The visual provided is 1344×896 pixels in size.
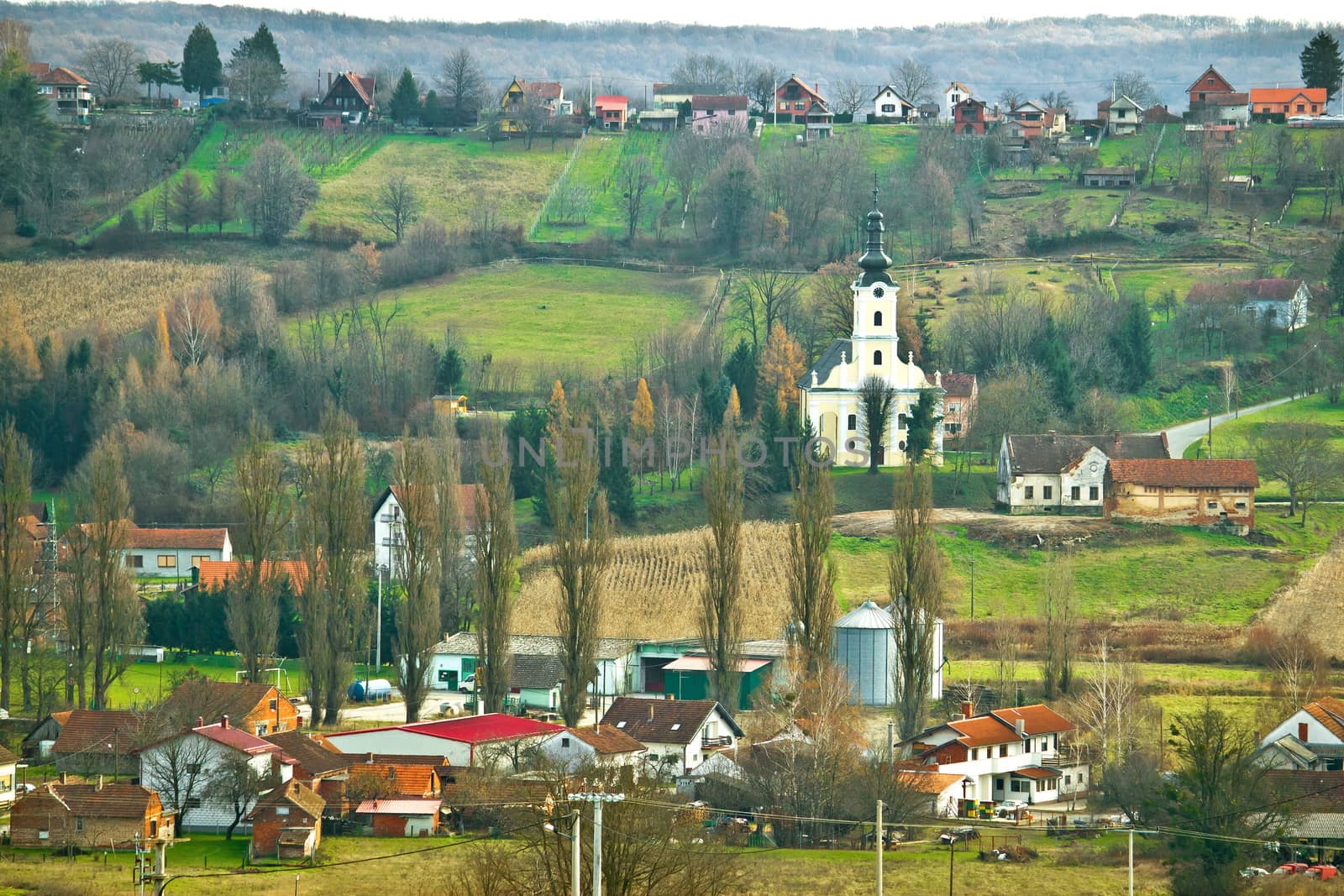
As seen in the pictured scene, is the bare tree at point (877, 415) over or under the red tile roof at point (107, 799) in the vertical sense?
over

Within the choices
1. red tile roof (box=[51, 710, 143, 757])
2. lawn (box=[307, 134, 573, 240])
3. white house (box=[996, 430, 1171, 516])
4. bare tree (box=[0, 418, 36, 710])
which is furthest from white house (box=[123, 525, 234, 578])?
lawn (box=[307, 134, 573, 240])

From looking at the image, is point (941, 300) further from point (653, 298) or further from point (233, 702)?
point (233, 702)

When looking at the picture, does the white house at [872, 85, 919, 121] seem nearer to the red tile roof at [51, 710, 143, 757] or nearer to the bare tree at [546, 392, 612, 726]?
the bare tree at [546, 392, 612, 726]

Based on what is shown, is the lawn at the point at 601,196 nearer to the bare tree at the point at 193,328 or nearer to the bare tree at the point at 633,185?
the bare tree at the point at 633,185

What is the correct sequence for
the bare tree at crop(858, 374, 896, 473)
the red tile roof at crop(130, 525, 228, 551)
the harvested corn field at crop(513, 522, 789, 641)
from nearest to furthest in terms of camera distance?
1. the harvested corn field at crop(513, 522, 789, 641)
2. the red tile roof at crop(130, 525, 228, 551)
3. the bare tree at crop(858, 374, 896, 473)

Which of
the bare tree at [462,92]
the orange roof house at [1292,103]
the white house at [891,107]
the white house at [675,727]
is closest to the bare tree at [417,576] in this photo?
the white house at [675,727]

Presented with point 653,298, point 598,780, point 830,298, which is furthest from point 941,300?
point 598,780
